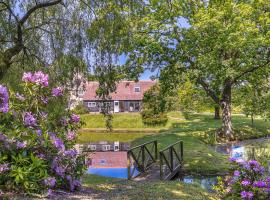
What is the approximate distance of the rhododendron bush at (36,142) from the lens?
19.1 ft

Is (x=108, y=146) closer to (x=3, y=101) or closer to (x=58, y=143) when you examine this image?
(x=58, y=143)

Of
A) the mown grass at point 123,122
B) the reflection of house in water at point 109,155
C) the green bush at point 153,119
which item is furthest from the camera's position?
the mown grass at point 123,122

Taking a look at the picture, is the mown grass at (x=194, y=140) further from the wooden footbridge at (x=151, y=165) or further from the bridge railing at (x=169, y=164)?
the wooden footbridge at (x=151, y=165)

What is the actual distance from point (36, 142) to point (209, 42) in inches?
756

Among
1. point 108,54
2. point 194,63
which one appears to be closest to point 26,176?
point 108,54

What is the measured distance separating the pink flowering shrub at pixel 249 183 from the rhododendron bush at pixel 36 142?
3.49 metres

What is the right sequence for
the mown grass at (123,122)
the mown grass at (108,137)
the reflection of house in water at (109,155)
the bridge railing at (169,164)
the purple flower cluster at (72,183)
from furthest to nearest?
the mown grass at (123,122) < the mown grass at (108,137) < the reflection of house in water at (109,155) < the bridge railing at (169,164) < the purple flower cluster at (72,183)

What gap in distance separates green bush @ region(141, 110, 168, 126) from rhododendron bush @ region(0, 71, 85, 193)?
32.0m

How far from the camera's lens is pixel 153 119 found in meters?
40.0

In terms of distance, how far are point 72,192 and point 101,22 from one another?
560 centimetres

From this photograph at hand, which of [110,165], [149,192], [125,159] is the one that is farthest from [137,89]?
[149,192]

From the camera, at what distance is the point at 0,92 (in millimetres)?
6289

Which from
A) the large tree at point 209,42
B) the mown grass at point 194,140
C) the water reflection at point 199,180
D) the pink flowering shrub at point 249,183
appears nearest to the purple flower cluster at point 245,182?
the pink flowering shrub at point 249,183

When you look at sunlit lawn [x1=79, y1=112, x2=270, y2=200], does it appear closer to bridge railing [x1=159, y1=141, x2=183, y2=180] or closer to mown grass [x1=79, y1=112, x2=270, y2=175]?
mown grass [x1=79, y1=112, x2=270, y2=175]
